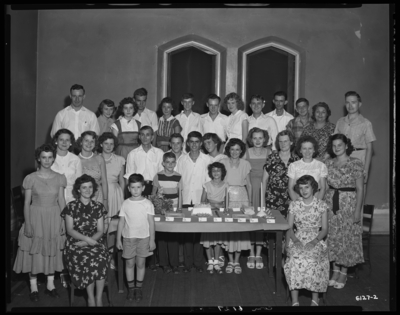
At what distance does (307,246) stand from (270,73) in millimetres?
4443

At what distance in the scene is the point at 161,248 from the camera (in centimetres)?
657

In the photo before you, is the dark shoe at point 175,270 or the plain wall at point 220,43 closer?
the dark shoe at point 175,270

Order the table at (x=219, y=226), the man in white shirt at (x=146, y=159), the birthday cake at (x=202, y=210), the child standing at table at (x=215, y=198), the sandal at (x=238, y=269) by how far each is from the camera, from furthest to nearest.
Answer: the man in white shirt at (x=146, y=159) → the sandal at (x=238, y=269) → the child standing at table at (x=215, y=198) → the birthday cake at (x=202, y=210) → the table at (x=219, y=226)

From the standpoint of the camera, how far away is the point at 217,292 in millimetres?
5922

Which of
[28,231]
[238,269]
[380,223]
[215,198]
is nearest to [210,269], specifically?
[238,269]

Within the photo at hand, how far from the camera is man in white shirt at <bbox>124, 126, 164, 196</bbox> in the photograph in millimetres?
6938

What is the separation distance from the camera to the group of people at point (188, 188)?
537 centimetres

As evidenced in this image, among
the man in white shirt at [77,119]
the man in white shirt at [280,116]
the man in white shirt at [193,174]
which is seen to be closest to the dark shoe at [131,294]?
the man in white shirt at [193,174]

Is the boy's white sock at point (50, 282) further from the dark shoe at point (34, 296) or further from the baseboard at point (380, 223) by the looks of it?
the baseboard at point (380, 223)

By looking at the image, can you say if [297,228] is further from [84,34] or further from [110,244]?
[84,34]

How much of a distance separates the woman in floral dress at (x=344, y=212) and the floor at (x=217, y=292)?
0.34 metres

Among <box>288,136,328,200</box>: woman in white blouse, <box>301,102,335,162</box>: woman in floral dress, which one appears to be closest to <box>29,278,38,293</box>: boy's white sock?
<box>288,136,328,200</box>: woman in white blouse

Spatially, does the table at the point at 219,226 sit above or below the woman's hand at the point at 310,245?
above

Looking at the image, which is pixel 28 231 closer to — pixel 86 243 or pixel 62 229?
pixel 62 229
